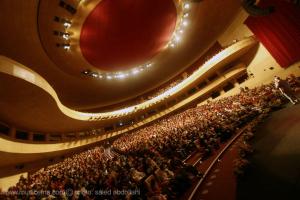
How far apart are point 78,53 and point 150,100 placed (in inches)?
399

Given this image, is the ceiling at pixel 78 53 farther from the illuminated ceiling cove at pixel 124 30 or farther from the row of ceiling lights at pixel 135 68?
the row of ceiling lights at pixel 135 68

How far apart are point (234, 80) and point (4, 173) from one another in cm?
1703

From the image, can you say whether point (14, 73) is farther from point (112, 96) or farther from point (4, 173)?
point (112, 96)

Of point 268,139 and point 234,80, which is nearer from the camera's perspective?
point 268,139

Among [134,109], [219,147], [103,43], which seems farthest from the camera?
[134,109]

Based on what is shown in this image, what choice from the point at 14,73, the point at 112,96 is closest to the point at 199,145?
the point at 14,73

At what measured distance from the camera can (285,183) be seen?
3404mm

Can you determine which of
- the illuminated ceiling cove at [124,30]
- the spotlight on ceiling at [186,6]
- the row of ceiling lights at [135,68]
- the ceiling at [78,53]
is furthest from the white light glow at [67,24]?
the spotlight on ceiling at [186,6]

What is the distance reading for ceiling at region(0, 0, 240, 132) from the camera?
9398 millimetres

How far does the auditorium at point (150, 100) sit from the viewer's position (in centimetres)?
498

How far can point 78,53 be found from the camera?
504 inches

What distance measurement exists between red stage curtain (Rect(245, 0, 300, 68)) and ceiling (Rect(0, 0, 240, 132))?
2.65 m

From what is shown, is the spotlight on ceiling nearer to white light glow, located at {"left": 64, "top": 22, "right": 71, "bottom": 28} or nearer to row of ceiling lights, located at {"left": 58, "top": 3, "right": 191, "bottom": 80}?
row of ceiling lights, located at {"left": 58, "top": 3, "right": 191, "bottom": 80}

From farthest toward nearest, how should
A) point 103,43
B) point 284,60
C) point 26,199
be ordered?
point 284,60
point 103,43
point 26,199
